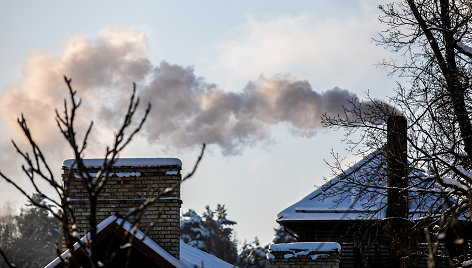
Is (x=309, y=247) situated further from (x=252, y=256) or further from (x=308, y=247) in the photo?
(x=252, y=256)

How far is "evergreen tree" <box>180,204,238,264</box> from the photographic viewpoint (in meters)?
48.2

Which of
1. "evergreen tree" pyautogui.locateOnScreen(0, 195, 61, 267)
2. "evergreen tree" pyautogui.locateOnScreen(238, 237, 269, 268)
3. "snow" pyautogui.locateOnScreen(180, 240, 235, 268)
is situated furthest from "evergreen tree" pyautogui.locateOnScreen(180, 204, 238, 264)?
"snow" pyautogui.locateOnScreen(180, 240, 235, 268)

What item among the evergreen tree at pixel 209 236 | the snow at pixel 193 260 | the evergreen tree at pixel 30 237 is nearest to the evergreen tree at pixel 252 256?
the evergreen tree at pixel 209 236

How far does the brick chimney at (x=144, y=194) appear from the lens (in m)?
11.0

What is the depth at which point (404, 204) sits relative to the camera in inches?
503

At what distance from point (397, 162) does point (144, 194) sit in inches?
177

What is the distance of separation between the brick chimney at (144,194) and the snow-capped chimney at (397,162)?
364 centimetres

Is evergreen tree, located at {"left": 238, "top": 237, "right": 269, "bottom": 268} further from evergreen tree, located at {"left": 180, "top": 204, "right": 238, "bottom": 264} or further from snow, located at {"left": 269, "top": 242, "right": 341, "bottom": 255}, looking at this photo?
snow, located at {"left": 269, "top": 242, "right": 341, "bottom": 255}

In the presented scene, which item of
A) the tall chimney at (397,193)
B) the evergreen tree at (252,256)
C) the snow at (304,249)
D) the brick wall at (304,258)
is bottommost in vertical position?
the brick wall at (304,258)

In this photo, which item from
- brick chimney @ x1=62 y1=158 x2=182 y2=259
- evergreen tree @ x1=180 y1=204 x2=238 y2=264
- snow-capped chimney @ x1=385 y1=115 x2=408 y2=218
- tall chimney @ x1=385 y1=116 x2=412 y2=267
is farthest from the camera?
evergreen tree @ x1=180 y1=204 x2=238 y2=264

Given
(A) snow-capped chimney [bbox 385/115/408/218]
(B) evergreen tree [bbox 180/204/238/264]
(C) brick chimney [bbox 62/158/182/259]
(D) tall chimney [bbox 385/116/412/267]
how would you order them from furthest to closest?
(B) evergreen tree [bbox 180/204/238/264] < (A) snow-capped chimney [bbox 385/115/408/218] < (D) tall chimney [bbox 385/116/412/267] < (C) brick chimney [bbox 62/158/182/259]

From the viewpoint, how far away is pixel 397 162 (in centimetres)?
1221

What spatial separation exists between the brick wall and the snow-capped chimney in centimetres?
143

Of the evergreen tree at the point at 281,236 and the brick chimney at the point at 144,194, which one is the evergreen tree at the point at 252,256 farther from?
the brick chimney at the point at 144,194
